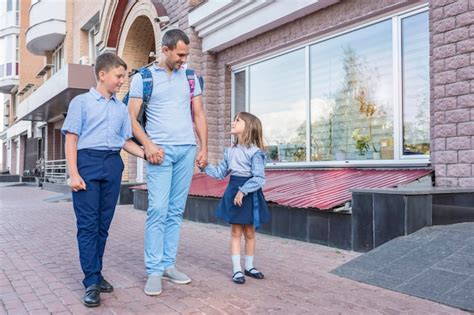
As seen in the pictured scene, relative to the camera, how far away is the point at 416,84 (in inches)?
268

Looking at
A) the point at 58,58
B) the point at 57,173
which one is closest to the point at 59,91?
the point at 57,173

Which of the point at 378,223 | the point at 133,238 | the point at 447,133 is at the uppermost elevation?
the point at 447,133

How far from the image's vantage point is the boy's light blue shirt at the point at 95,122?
11.4ft

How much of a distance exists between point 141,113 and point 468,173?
4.08 m

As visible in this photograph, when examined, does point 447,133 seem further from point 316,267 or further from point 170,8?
point 170,8

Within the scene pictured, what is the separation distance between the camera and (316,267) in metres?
4.48

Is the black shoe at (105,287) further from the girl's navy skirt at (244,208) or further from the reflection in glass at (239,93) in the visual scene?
the reflection in glass at (239,93)

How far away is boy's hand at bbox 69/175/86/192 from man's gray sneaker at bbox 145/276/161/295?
89 cm

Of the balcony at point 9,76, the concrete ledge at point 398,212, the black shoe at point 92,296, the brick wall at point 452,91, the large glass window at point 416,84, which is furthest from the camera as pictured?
the balcony at point 9,76

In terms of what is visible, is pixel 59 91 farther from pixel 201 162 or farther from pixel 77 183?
pixel 77 183

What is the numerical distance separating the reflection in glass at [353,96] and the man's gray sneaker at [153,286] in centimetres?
461

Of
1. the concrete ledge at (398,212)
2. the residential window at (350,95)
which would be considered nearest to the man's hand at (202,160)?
the concrete ledge at (398,212)

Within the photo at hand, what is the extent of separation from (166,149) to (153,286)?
1063 mm

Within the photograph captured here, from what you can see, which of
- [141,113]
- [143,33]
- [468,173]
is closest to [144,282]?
[141,113]
